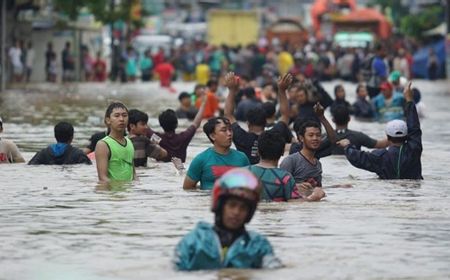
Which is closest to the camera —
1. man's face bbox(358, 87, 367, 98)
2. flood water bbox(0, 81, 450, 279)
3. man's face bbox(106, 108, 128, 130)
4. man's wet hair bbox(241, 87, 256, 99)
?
flood water bbox(0, 81, 450, 279)

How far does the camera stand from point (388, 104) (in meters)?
30.9

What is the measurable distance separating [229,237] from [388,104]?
20.2m

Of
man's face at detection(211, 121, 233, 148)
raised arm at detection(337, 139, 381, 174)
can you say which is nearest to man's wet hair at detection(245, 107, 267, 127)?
raised arm at detection(337, 139, 381, 174)

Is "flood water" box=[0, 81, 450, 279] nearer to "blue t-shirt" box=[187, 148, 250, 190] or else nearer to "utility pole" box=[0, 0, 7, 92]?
"blue t-shirt" box=[187, 148, 250, 190]

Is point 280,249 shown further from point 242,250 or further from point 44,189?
point 44,189

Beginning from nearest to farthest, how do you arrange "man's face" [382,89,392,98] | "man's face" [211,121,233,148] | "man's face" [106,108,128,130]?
"man's face" [211,121,233,148] < "man's face" [106,108,128,130] < "man's face" [382,89,392,98]

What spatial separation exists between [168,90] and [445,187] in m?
34.6

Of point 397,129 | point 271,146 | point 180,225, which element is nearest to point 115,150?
point 271,146

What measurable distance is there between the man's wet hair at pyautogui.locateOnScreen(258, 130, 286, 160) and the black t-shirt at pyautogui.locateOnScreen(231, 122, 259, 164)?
11.4 feet

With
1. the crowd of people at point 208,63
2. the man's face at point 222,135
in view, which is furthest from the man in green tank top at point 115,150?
the crowd of people at point 208,63

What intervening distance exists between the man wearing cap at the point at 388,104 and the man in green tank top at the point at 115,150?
41.7 feet

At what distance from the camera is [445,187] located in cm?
1834

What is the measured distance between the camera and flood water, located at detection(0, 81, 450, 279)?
1145 centimetres

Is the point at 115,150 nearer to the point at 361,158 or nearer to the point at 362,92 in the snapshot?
the point at 361,158
